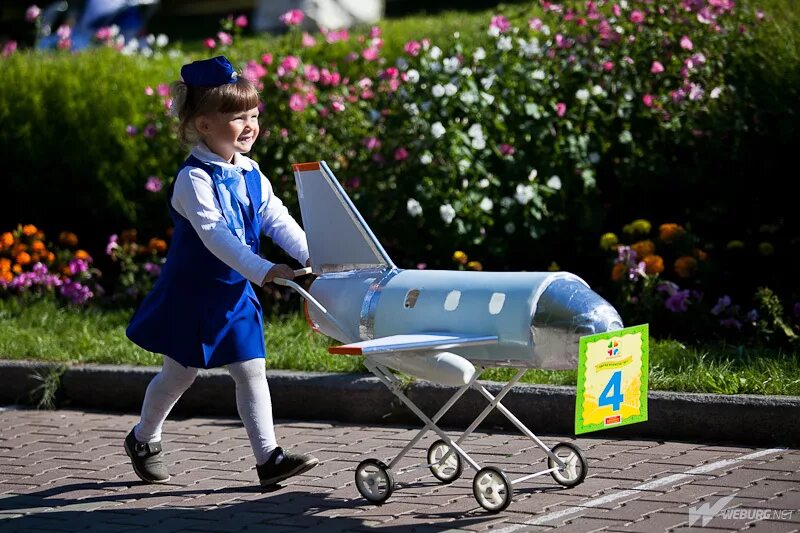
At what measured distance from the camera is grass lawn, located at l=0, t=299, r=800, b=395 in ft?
17.0

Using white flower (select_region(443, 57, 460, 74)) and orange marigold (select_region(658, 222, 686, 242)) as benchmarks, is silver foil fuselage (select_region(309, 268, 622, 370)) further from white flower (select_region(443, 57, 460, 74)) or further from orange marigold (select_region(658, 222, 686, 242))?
white flower (select_region(443, 57, 460, 74))

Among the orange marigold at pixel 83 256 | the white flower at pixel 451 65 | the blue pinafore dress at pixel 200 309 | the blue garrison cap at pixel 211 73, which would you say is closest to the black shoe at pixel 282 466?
the blue pinafore dress at pixel 200 309

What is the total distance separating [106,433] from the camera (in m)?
5.61

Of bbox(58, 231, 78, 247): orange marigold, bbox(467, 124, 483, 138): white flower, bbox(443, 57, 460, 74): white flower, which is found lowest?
bbox(58, 231, 78, 247): orange marigold

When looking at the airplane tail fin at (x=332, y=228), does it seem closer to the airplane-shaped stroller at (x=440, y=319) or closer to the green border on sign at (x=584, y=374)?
the airplane-shaped stroller at (x=440, y=319)

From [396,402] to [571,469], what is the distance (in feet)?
4.38

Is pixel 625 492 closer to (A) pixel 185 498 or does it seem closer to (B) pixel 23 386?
(A) pixel 185 498

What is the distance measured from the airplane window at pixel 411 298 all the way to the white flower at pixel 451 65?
10.6 feet

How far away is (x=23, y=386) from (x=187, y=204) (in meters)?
2.41

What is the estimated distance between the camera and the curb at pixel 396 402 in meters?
Result: 4.90

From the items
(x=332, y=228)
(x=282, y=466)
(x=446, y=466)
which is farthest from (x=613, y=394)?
(x=282, y=466)

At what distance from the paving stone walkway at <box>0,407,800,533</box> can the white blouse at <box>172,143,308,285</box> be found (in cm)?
82

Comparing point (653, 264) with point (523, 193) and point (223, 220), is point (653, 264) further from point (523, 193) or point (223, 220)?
point (223, 220)

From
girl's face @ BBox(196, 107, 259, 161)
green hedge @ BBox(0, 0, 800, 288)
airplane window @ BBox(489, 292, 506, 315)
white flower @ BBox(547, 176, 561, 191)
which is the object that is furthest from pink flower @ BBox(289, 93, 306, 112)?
airplane window @ BBox(489, 292, 506, 315)
